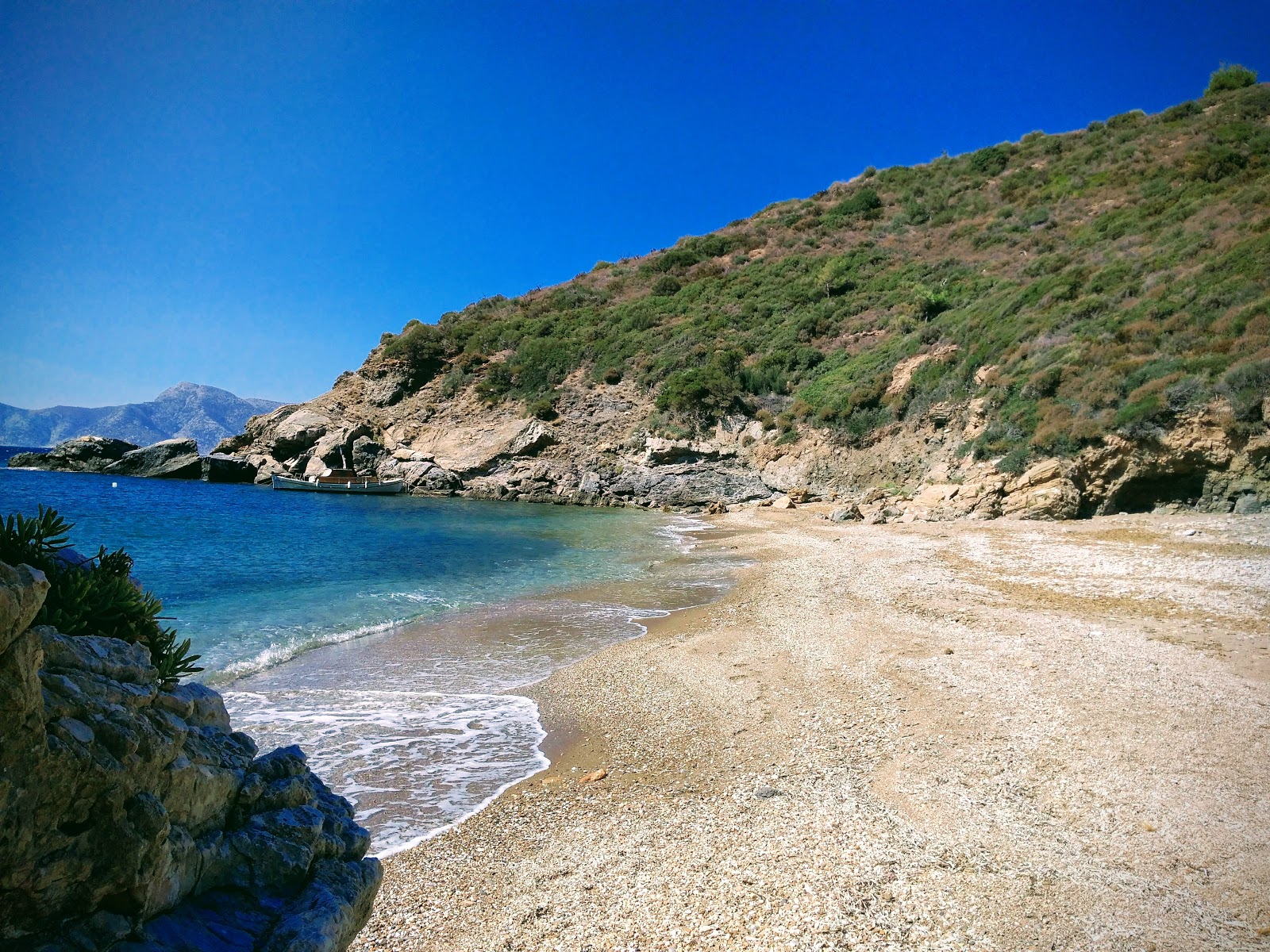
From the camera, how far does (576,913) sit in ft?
13.7

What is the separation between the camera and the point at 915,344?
33.2m

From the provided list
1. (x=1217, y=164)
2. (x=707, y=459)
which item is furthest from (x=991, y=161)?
(x=707, y=459)

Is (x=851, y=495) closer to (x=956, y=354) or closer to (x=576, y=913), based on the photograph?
(x=956, y=354)

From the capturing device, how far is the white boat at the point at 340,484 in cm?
4306

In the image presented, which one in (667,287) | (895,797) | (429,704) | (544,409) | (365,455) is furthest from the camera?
(667,287)

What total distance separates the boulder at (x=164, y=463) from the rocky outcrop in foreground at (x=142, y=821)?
5757 cm

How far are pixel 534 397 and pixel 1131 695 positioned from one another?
42.1m

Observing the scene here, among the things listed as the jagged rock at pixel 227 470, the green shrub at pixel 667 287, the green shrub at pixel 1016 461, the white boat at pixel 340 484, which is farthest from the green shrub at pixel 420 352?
the green shrub at pixel 1016 461

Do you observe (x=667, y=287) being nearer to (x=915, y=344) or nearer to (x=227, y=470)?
(x=915, y=344)

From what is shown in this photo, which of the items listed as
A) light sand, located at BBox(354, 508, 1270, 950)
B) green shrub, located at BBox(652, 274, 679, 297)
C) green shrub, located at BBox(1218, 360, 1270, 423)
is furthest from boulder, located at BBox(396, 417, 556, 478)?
green shrub, located at BBox(1218, 360, 1270, 423)

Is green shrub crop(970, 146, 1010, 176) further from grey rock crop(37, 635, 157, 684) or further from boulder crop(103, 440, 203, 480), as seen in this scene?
boulder crop(103, 440, 203, 480)

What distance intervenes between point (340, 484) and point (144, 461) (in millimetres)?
21508

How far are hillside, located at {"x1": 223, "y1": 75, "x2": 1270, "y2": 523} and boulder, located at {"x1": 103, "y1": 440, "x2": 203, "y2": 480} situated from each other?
13.5 ft

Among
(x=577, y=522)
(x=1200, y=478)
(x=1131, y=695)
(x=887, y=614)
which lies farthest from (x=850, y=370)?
(x=1131, y=695)
